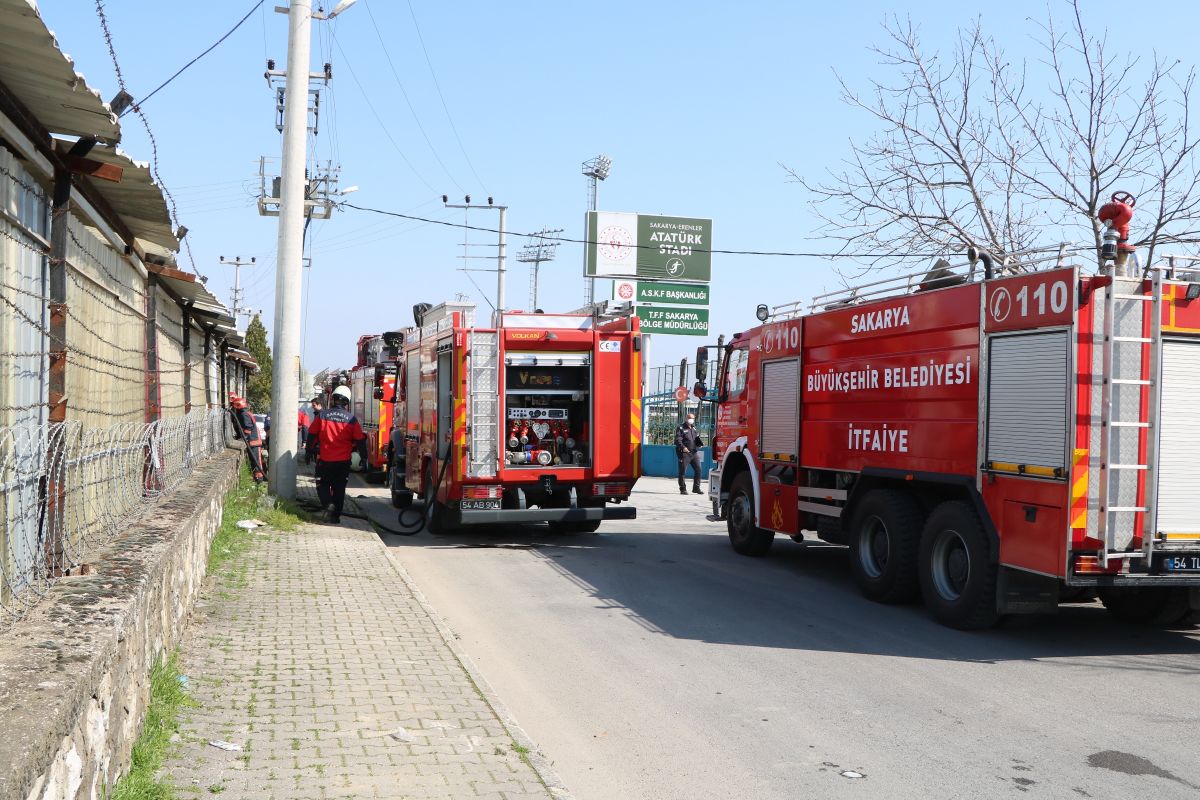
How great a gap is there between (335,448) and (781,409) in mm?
6164

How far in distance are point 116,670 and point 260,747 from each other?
110 cm

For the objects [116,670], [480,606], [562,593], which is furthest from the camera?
[562,593]

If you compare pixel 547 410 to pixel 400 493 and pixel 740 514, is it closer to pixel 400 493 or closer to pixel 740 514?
pixel 740 514

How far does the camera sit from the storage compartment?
46.2ft

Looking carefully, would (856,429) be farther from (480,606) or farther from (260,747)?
(260,747)

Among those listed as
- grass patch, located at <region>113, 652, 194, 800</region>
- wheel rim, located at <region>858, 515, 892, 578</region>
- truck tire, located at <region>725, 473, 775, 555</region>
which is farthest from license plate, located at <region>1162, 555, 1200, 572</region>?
grass patch, located at <region>113, 652, 194, 800</region>

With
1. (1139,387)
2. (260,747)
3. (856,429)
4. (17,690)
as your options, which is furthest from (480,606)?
(17,690)

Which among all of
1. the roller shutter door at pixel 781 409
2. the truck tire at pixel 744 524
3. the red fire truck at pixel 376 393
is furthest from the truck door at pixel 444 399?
the red fire truck at pixel 376 393

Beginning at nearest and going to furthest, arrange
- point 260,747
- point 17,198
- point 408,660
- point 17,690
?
point 17,690
point 17,198
point 260,747
point 408,660

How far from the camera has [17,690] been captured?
3311 millimetres

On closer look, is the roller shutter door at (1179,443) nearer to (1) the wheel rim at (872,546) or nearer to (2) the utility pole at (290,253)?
(1) the wheel rim at (872,546)

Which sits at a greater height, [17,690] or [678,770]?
[17,690]

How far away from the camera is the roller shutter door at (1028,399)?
780 centimetres

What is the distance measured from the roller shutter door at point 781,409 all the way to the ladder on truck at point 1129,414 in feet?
14.5
